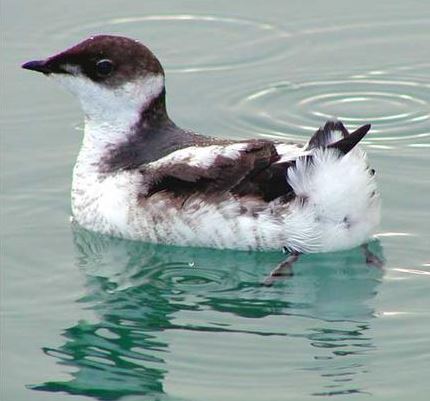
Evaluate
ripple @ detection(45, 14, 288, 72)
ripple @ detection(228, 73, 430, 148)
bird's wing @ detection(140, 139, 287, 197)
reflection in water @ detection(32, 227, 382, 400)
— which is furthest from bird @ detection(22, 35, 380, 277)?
ripple @ detection(45, 14, 288, 72)

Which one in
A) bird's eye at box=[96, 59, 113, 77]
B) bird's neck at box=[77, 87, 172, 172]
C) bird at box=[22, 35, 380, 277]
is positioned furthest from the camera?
bird's neck at box=[77, 87, 172, 172]

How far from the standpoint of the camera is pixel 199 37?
547 inches

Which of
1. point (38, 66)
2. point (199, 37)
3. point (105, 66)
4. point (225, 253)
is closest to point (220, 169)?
point (225, 253)

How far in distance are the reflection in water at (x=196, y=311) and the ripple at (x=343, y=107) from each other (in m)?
1.94

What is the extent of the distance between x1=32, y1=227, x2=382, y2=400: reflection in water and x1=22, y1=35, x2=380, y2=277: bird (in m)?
0.12

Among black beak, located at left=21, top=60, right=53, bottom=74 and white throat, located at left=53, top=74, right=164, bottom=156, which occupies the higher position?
black beak, located at left=21, top=60, right=53, bottom=74

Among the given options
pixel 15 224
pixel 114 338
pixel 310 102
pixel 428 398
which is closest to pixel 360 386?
pixel 428 398

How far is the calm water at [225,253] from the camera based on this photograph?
8.98m

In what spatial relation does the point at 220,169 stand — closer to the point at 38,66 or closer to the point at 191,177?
the point at 191,177

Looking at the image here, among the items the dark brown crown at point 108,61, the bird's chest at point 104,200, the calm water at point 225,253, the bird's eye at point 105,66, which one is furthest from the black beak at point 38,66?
the calm water at point 225,253

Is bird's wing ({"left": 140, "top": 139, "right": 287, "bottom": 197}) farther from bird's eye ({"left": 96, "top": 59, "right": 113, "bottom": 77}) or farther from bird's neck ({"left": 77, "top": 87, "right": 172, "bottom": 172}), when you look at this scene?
bird's eye ({"left": 96, "top": 59, "right": 113, "bottom": 77})

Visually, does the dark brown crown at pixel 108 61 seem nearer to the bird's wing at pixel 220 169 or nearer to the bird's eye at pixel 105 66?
the bird's eye at pixel 105 66

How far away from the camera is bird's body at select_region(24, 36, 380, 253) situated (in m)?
10.0

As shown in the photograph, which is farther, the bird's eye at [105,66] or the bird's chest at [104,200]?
the bird's eye at [105,66]
